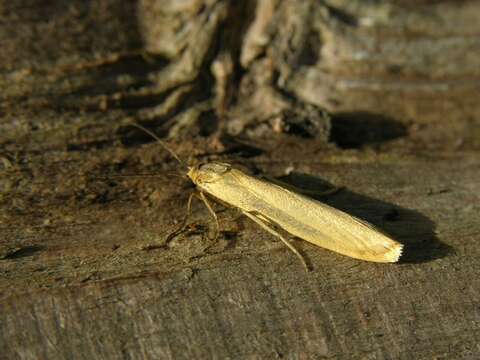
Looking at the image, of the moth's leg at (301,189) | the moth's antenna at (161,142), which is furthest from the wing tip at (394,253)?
the moth's antenna at (161,142)

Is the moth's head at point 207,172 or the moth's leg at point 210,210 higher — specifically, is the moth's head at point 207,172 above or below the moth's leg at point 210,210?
above

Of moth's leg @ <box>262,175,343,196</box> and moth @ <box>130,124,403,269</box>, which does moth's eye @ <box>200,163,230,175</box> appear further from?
moth's leg @ <box>262,175,343,196</box>

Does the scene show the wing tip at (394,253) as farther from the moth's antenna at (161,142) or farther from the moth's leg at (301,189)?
the moth's antenna at (161,142)

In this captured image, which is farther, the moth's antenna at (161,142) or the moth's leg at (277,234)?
the moth's antenna at (161,142)

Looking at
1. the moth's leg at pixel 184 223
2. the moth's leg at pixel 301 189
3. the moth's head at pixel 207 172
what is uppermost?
the moth's leg at pixel 301 189

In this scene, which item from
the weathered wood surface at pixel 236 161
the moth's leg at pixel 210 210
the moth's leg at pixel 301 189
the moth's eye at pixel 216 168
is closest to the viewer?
the weathered wood surface at pixel 236 161

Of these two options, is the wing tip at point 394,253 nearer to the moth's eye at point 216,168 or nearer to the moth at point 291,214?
the moth at point 291,214

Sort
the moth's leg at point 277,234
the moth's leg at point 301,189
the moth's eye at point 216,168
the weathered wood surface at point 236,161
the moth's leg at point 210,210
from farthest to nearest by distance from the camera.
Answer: the moth's eye at point 216,168 < the moth's leg at point 301,189 < the moth's leg at point 210,210 < the moth's leg at point 277,234 < the weathered wood surface at point 236,161

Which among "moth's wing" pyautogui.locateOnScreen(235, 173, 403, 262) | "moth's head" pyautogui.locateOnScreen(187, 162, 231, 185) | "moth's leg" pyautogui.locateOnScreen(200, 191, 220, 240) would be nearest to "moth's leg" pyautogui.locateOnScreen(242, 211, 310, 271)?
"moth's wing" pyautogui.locateOnScreen(235, 173, 403, 262)
